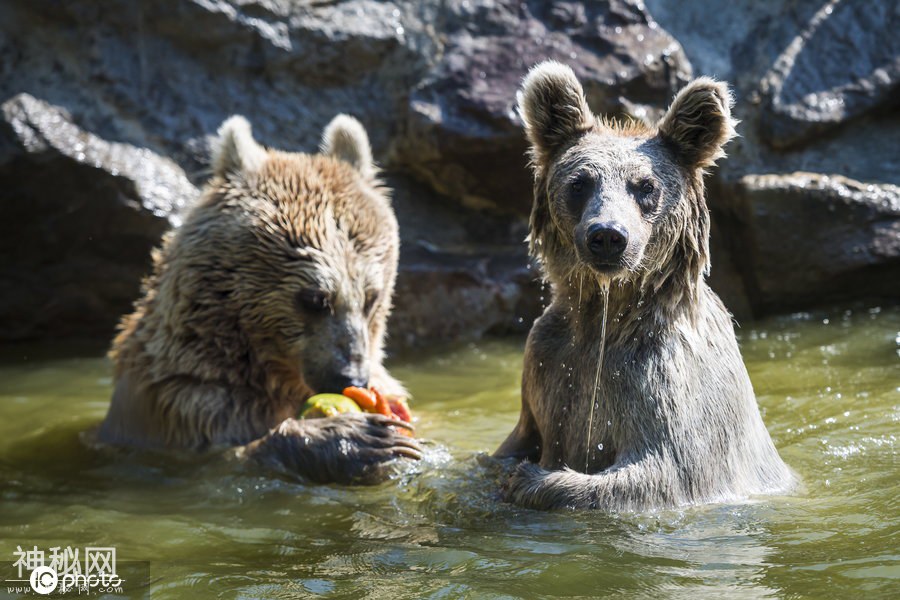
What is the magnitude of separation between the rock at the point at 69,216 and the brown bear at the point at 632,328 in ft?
15.0

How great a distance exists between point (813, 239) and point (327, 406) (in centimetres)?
481

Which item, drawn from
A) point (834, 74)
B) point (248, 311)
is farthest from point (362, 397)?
point (834, 74)

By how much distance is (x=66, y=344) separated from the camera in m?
9.36

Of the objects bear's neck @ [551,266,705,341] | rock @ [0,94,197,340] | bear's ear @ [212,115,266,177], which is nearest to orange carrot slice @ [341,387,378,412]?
bear's ear @ [212,115,266,177]

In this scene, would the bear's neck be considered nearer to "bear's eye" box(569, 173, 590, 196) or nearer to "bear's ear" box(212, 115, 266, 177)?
"bear's eye" box(569, 173, 590, 196)

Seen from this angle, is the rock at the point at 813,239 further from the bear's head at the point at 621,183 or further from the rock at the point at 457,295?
the bear's head at the point at 621,183

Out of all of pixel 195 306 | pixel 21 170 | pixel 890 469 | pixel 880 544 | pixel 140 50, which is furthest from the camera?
pixel 140 50

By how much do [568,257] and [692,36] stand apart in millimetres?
5946

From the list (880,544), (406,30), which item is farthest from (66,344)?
(880,544)

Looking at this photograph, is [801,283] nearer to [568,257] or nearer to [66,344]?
[568,257]

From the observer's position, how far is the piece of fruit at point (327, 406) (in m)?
6.36

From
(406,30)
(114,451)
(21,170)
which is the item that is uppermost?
(406,30)

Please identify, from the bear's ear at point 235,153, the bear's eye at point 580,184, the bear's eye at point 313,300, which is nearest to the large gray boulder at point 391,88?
the bear's ear at point 235,153

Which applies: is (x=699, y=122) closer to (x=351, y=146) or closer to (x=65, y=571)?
(x=351, y=146)
